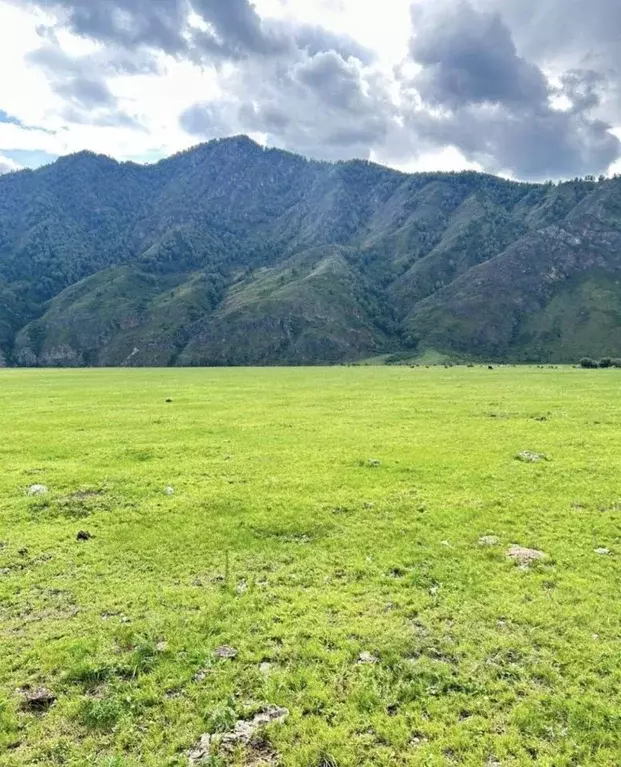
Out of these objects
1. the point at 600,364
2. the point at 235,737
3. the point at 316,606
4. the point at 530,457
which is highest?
the point at 600,364

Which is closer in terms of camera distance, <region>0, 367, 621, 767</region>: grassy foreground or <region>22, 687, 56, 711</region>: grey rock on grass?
<region>0, 367, 621, 767</region>: grassy foreground

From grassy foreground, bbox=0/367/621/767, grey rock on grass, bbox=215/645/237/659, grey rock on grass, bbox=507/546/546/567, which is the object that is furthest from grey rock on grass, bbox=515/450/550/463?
grey rock on grass, bbox=215/645/237/659

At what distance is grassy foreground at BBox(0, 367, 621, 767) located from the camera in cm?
893

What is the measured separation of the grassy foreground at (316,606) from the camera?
893 centimetres

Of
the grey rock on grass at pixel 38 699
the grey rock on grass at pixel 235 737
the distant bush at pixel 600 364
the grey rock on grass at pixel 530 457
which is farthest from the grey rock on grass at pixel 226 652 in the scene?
the distant bush at pixel 600 364

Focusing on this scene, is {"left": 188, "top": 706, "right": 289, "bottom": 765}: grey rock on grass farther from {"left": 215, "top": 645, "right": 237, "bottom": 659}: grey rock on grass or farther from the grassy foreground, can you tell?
{"left": 215, "top": 645, "right": 237, "bottom": 659}: grey rock on grass

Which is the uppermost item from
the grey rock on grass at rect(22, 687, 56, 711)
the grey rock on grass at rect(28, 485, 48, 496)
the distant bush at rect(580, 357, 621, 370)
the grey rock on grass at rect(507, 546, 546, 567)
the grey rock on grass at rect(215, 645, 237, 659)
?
the distant bush at rect(580, 357, 621, 370)

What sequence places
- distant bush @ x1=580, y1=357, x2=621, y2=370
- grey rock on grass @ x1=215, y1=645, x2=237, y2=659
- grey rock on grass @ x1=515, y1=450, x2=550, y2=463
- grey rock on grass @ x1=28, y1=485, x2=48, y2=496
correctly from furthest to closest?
distant bush @ x1=580, y1=357, x2=621, y2=370 → grey rock on grass @ x1=515, y1=450, x2=550, y2=463 → grey rock on grass @ x1=28, y1=485, x2=48, y2=496 → grey rock on grass @ x1=215, y1=645, x2=237, y2=659

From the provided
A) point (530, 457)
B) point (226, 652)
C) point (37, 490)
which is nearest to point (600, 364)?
point (530, 457)

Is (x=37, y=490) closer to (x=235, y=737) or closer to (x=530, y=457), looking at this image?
(x=235, y=737)

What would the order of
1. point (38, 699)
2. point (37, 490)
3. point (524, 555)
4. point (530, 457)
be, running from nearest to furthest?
1. point (38, 699)
2. point (524, 555)
3. point (37, 490)
4. point (530, 457)

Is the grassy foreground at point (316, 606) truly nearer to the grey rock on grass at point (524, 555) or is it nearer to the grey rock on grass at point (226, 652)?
the grey rock on grass at point (226, 652)

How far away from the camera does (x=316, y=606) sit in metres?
12.7

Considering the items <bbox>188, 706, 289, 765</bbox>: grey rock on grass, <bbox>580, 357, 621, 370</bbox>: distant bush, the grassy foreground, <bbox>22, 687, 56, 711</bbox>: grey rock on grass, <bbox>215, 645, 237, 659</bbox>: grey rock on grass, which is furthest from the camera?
<bbox>580, 357, 621, 370</bbox>: distant bush
